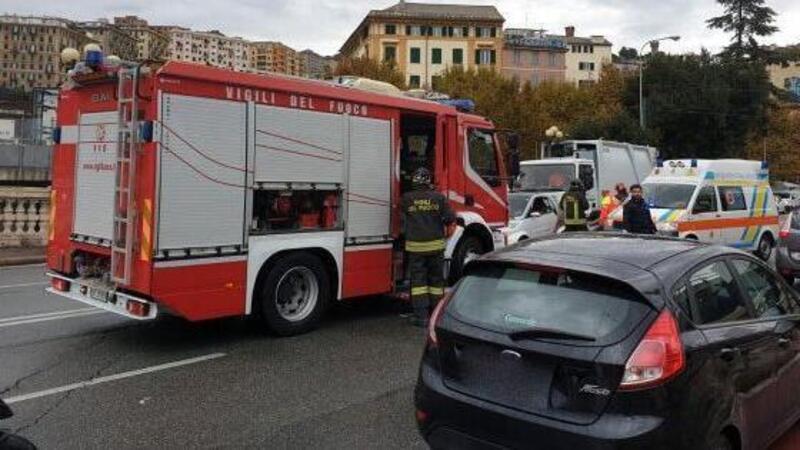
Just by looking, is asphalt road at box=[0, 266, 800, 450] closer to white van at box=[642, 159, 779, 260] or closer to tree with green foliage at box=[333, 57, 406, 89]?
white van at box=[642, 159, 779, 260]

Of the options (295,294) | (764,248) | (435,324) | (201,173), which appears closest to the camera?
(435,324)

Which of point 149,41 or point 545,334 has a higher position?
point 149,41

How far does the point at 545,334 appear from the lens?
12.6 ft

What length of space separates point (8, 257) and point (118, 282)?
9.70 m

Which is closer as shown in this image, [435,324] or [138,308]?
[435,324]

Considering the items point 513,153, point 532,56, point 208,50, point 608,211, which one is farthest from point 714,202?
point 532,56

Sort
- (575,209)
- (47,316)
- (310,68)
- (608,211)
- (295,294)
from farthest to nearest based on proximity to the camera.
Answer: (310,68)
(608,211)
(575,209)
(47,316)
(295,294)

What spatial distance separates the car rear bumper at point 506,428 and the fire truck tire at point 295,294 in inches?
149

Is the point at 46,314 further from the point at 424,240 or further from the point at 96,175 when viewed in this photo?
the point at 424,240

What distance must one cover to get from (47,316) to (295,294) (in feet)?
10.4

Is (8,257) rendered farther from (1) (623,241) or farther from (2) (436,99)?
(1) (623,241)

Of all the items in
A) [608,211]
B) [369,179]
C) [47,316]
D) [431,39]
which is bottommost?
[47,316]

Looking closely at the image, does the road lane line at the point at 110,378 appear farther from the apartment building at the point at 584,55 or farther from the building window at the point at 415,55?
the apartment building at the point at 584,55

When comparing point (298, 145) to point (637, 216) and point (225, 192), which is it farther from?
point (637, 216)
